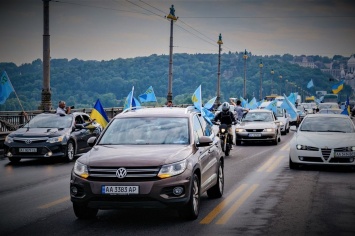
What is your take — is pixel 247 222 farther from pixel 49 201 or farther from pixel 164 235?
pixel 49 201

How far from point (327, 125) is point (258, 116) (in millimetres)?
10561

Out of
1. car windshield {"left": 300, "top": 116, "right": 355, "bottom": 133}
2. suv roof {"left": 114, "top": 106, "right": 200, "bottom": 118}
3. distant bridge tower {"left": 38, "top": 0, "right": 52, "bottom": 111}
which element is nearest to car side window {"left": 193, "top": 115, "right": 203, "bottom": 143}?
suv roof {"left": 114, "top": 106, "right": 200, "bottom": 118}

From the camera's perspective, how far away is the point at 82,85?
95188 millimetres

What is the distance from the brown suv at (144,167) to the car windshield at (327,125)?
309 inches

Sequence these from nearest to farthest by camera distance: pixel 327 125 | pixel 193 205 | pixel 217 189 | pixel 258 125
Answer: pixel 193 205
pixel 217 189
pixel 327 125
pixel 258 125

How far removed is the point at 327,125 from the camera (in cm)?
1666

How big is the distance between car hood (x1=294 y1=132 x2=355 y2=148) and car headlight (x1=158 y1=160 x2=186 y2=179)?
7957mm

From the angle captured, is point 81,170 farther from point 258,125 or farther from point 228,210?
point 258,125

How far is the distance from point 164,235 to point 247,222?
1.43 meters

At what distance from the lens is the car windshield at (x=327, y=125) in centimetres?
1641

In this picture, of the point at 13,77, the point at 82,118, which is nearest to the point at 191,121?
the point at 82,118

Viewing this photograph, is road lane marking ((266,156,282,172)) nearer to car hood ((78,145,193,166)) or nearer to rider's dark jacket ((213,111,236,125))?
rider's dark jacket ((213,111,236,125))

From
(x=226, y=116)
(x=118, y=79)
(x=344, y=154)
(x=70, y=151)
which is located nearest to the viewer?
(x=344, y=154)

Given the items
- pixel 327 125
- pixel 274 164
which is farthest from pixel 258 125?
pixel 327 125
